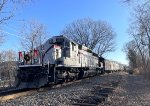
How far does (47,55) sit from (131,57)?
293 ft

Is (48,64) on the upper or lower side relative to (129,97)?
upper

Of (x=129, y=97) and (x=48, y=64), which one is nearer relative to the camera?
(x=129, y=97)

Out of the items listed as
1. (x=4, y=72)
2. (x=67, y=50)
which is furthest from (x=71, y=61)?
(x=4, y=72)

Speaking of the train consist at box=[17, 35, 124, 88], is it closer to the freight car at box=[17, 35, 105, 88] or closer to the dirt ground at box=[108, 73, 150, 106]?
the freight car at box=[17, 35, 105, 88]

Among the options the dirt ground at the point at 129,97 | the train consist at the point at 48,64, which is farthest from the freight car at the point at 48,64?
the dirt ground at the point at 129,97

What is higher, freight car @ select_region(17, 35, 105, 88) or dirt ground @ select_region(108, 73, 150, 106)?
freight car @ select_region(17, 35, 105, 88)

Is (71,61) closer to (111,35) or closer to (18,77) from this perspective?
(18,77)

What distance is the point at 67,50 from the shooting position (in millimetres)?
23141

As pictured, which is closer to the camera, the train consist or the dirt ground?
the dirt ground

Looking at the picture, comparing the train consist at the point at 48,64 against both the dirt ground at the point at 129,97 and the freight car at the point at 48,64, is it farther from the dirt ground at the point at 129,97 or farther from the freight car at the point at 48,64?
the dirt ground at the point at 129,97

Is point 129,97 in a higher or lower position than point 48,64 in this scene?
lower

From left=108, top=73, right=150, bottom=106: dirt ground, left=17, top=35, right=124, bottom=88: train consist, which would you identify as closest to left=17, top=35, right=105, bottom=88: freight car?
left=17, top=35, right=124, bottom=88: train consist

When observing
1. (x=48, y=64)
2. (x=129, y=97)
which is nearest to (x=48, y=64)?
(x=48, y=64)

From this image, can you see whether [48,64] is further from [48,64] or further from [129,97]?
[129,97]
